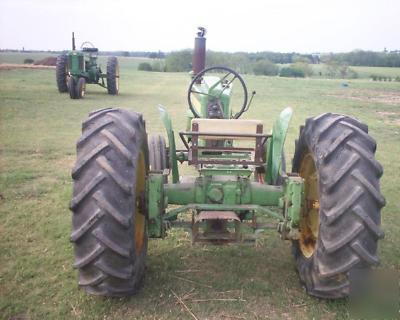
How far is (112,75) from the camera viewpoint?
59.4ft

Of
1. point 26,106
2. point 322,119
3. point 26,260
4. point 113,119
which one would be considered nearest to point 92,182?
point 113,119

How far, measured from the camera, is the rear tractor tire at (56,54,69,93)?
56.6 feet

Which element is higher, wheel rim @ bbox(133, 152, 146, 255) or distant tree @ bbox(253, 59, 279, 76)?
wheel rim @ bbox(133, 152, 146, 255)

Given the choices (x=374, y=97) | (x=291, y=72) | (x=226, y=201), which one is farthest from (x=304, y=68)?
(x=226, y=201)

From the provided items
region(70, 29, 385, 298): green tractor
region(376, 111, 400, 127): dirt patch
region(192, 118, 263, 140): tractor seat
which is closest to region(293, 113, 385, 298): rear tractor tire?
region(70, 29, 385, 298): green tractor

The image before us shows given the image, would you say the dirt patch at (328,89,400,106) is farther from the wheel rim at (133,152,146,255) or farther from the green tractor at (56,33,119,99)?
the wheel rim at (133,152,146,255)

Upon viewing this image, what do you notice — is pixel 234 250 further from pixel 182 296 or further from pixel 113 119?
pixel 113 119

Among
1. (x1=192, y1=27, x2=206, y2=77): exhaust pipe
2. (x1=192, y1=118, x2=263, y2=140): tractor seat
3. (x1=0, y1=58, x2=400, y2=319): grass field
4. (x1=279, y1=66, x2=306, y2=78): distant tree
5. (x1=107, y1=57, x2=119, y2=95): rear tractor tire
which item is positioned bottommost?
(x1=279, y1=66, x2=306, y2=78): distant tree

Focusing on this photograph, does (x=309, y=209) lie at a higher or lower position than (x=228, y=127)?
lower

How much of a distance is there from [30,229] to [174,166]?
1.64m

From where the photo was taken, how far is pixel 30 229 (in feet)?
15.4

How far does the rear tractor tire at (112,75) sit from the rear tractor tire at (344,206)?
15659 millimetres

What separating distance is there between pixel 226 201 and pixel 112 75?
15.3 meters

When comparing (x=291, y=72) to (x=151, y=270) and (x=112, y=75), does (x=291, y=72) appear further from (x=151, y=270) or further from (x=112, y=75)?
(x=151, y=270)
